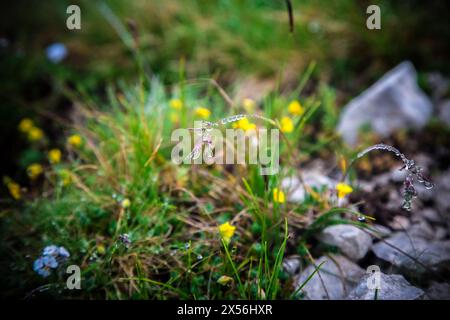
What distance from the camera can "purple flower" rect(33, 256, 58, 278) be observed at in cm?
161

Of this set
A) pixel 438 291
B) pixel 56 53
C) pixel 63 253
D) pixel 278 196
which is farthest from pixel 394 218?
pixel 56 53

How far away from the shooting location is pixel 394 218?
80.7 inches

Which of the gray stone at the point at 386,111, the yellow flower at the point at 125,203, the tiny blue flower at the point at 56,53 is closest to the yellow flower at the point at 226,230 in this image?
the yellow flower at the point at 125,203

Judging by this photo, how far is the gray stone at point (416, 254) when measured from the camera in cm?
170

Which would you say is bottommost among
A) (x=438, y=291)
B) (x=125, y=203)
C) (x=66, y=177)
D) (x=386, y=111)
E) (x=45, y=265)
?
(x=438, y=291)

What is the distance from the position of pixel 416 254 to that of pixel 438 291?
0.61 feet

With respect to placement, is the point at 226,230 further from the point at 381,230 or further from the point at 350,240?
the point at 381,230

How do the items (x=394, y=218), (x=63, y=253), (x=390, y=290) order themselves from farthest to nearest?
(x=394, y=218) < (x=63, y=253) < (x=390, y=290)

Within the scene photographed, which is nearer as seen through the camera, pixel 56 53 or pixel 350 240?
pixel 350 240

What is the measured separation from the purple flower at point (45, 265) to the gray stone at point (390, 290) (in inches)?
53.4

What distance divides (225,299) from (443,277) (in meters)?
1.05

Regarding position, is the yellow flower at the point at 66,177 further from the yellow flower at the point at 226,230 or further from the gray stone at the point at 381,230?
the gray stone at the point at 381,230

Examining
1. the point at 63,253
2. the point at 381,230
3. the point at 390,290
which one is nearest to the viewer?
the point at 390,290
